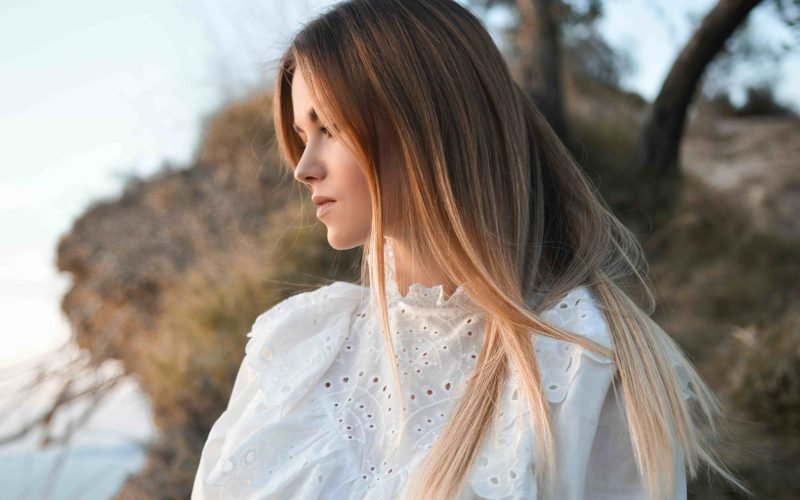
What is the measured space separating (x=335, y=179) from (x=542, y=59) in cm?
370

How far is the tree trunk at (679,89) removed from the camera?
3.45m

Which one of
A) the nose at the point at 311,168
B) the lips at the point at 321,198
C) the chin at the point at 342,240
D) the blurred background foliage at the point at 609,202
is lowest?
the blurred background foliage at the point at 609,202

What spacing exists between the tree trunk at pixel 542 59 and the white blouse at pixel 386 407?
3.33m

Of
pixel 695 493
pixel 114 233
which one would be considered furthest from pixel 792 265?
pixel 114 233

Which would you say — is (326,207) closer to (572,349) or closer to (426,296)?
(426,296)

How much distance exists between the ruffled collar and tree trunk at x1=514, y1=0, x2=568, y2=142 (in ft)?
10.7

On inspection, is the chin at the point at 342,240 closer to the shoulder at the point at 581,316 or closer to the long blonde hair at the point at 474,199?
the long blonde hair at the point at 474,199

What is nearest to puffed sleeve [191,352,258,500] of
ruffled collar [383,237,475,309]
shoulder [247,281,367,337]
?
shoulder [247,281,367,337]

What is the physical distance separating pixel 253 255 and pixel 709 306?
9.10 ft

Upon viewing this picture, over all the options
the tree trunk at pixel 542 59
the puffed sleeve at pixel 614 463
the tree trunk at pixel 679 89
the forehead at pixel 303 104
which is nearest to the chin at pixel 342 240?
the forehead at pixel 303 104

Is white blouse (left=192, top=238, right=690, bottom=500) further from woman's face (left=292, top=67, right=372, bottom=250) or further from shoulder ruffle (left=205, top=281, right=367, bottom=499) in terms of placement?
woman's face (left=292, top=67, right=372, bottom=250)

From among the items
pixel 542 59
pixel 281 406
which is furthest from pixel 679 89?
pixel 281 406

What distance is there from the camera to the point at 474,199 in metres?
1.49

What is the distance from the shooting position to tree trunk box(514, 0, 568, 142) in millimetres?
4773
